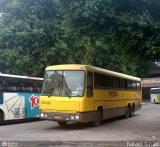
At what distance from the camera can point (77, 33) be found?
55.7 feet

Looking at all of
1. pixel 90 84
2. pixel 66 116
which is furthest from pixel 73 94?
pixel 90 84

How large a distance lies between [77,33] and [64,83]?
2.68 m

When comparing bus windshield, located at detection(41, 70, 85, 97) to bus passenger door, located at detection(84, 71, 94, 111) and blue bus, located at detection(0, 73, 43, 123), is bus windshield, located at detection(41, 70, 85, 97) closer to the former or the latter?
bus passenger door, located at detection(84, 71, 94, 111)

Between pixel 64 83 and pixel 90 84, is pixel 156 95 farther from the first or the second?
pixel 64 83

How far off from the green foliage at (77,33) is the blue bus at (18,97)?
375 cm

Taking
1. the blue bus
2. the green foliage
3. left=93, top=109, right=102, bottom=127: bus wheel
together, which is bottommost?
left=93, top=109, right=102, bottom=127: bus wheel

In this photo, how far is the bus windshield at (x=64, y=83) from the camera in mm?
18359

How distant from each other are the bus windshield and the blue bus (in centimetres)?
345

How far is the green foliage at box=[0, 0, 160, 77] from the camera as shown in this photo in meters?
15.0

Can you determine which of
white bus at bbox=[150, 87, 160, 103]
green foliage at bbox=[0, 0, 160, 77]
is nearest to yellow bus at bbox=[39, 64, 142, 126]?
green foliage at bbox=[0, 0, 160, 77]

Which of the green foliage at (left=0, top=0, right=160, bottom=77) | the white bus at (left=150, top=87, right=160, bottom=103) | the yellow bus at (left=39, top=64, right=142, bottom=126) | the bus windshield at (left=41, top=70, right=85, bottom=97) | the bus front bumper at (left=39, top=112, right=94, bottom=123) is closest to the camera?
the green foliage at (left=0, top=0, right=160, bottom=77)

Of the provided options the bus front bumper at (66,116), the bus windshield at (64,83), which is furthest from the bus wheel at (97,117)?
the bus windshield at (64,83)

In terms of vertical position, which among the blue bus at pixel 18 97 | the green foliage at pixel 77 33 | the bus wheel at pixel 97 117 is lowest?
the bus wheel at pixel 97 117

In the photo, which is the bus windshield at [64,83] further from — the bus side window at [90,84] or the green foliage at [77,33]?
the green foliage at [77,33]
